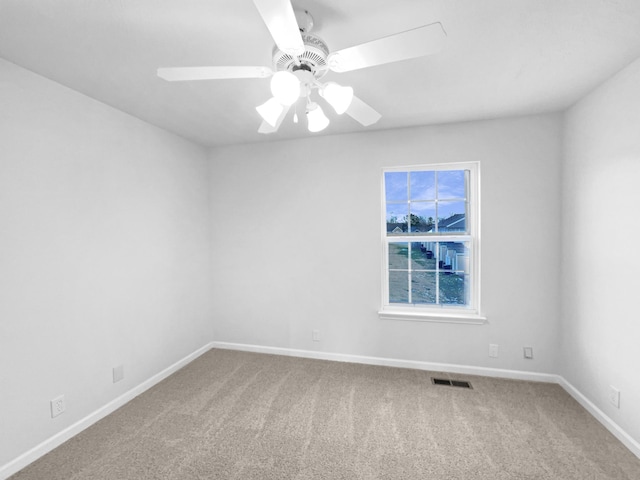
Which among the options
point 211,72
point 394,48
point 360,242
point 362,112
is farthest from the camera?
point 360,242

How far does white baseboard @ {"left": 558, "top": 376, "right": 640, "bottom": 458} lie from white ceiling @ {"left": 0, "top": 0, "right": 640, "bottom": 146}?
2365 millimetres

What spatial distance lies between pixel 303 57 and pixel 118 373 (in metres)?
2.72

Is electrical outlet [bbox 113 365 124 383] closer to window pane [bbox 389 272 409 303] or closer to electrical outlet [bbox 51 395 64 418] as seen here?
electrical outlet [bbox 51 395 64 418]

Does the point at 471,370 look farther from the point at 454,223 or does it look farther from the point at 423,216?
the point at 423,216

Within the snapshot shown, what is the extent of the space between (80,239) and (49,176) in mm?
462

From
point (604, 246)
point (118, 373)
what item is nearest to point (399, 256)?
point (604, 246)

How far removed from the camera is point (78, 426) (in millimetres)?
2088

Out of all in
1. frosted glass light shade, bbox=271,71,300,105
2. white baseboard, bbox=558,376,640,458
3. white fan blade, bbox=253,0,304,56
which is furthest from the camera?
white baseboard, bbox=558,376,640,458

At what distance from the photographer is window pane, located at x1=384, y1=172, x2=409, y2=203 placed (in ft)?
10.1

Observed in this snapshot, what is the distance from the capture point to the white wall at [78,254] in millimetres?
1760

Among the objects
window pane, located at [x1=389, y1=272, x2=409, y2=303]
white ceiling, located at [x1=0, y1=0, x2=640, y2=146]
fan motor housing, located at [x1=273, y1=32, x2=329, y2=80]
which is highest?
white ceiling, located at [x1=0, y1=0, x2=640, y2=146]

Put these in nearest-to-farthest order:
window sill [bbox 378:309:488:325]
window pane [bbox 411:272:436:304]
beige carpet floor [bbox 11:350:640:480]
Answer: beige carpet floor [bbox 11:350:640:480], window sill [bbox 378:309:488:325], window pane [bbox 411:272:436:304]

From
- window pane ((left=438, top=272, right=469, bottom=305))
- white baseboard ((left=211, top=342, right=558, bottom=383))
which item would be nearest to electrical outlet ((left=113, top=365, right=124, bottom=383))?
white baseboard ((left=211, top=342, right=558, bottom=383))

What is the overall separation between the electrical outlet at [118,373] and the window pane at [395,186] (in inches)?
114
